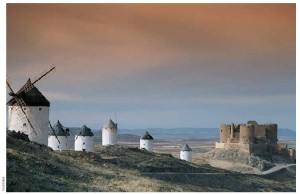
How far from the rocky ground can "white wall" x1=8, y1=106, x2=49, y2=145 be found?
750mm

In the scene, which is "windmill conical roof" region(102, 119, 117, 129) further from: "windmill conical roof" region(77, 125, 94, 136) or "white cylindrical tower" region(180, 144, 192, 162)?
"white cylindrical tower" region(180, 144, 192, 162)

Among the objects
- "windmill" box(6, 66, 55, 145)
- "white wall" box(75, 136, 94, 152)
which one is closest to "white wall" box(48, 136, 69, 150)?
"white wall" box(75, 136, 94, 152)

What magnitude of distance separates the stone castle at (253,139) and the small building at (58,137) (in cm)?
2132

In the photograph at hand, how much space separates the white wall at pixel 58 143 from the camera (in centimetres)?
3528

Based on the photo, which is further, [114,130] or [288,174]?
[288,174]

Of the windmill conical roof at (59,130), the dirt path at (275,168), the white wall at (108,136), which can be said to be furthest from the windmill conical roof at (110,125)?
the dirt path at (275,168)

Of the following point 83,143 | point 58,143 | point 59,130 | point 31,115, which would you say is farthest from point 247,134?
point 31,115

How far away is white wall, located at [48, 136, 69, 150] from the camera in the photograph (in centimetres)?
3528

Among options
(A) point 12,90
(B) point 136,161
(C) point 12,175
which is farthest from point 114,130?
(C) point 12,175

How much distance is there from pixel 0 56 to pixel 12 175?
484cm

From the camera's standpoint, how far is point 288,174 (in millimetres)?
47125

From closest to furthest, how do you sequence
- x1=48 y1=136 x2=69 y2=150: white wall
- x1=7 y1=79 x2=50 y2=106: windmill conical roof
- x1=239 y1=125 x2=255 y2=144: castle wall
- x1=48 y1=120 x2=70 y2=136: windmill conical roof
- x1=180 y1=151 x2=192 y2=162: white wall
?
x1=7 y1=79 x2=50 y2=106: windmill conical roof < x1=48 y1=136 x2=69 y2=150: white wall < x1=48 y1=120 x2=70 y2=136: windmill conical roof < x1=180 y1=151 x2=192 y2=162: white wall < x1=239 y1=125 x2=255 y2=144: castle wall

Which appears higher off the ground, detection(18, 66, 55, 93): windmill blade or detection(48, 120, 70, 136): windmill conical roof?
detection(18, 66, 55, 93): windmill blade
